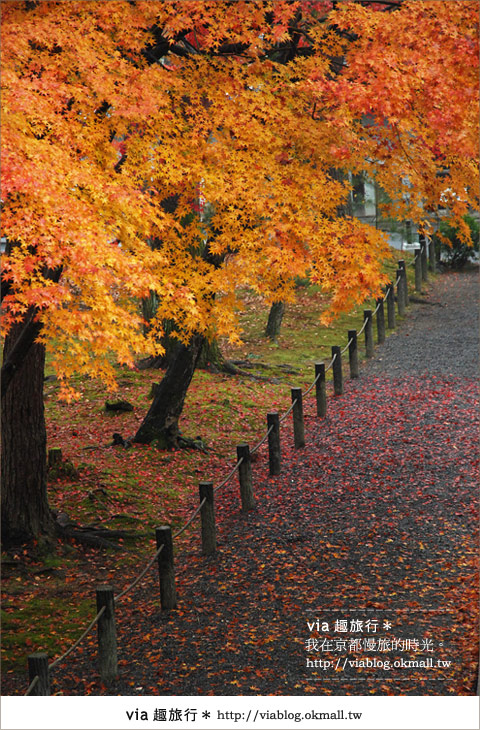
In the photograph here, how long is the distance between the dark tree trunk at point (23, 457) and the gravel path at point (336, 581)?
5.49 feet

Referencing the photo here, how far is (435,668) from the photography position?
5867 mm

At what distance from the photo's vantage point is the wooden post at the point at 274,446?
35.7 ft

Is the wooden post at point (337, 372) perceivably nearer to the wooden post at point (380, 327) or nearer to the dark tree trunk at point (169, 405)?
the dark tree trunk at point (169, 405)

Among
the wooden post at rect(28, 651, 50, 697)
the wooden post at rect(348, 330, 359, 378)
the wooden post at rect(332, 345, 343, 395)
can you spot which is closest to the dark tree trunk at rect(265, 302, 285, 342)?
the wooden post at rect(348, 330, 359, 378)

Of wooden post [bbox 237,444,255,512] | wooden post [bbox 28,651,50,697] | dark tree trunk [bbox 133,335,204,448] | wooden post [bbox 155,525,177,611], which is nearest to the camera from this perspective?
wooden post [bbox 28,651,50,697]

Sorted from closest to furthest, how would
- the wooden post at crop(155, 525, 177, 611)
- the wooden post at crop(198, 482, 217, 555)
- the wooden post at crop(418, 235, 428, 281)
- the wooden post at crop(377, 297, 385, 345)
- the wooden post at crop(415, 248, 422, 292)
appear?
1. the wooden post at crop(155, 525, 177, 611)
2. the wooden post at crop(198, 482, 217, 555)
3. the wooden post at crop(377, 297, 385, 345)
4. the wooden post at crop(415, 248, 422, 292)
5. the wooden post at crop(418, 235, 428, 281)

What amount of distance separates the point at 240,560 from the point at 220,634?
162cm

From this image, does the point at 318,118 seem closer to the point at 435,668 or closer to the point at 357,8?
the point at 357,8

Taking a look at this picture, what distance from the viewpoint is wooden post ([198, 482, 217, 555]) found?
845cm

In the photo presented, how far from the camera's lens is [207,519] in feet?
28.1

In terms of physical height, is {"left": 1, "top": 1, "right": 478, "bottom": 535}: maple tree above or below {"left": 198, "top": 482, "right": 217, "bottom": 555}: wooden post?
above

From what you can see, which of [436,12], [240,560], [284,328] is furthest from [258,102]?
[284,328]

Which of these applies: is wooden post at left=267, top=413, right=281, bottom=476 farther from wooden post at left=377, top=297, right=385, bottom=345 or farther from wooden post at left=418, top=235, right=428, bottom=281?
wooden post at left=418, top=235, right=428, bottom=281

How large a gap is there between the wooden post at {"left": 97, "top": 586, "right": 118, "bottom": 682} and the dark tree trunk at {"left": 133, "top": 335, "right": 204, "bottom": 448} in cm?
607
